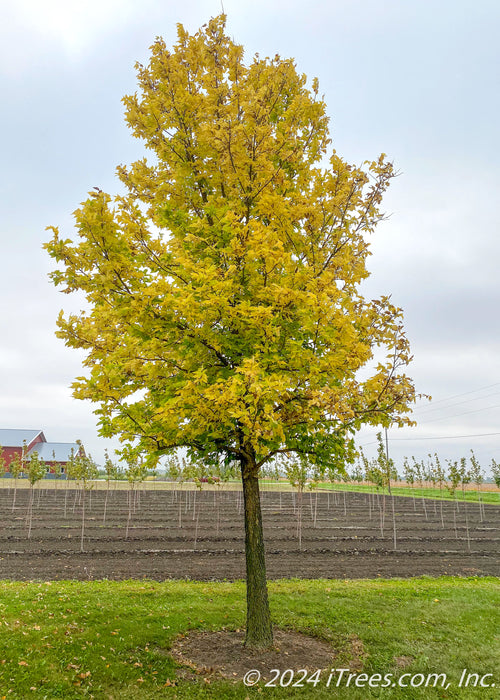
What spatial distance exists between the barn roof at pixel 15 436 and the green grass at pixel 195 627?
191 ft

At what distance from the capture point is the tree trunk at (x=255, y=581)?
274 inches

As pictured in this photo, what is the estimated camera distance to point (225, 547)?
58.1 feet

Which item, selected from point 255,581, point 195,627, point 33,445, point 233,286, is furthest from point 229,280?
point 33,445

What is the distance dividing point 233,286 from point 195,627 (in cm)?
609

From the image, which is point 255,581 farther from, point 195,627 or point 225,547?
point 225,547

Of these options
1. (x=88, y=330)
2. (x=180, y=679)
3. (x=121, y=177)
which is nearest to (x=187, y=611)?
(x=180, y=679)

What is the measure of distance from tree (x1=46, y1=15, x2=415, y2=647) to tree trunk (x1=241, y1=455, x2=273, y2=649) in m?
0.02

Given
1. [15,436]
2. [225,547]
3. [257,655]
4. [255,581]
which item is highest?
[15,436]

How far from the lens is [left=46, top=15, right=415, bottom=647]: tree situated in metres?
5.45

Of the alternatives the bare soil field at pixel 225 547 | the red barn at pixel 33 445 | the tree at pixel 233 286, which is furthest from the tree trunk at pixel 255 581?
the red barn at pixel 33 445

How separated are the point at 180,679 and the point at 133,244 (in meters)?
5.90

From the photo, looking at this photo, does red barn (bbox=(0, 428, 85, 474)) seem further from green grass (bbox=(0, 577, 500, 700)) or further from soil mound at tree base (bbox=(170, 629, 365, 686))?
soil mound at tree base (bbox=(170, 629, 365, 686))

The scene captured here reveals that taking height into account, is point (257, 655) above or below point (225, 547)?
above

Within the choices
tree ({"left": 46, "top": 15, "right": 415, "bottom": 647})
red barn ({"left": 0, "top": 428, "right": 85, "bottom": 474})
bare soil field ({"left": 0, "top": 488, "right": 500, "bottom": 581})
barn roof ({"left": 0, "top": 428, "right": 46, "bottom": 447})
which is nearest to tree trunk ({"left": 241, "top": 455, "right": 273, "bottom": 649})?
tree ({"left": 46, "top": 15, "right": 415, "bottom": 647})
